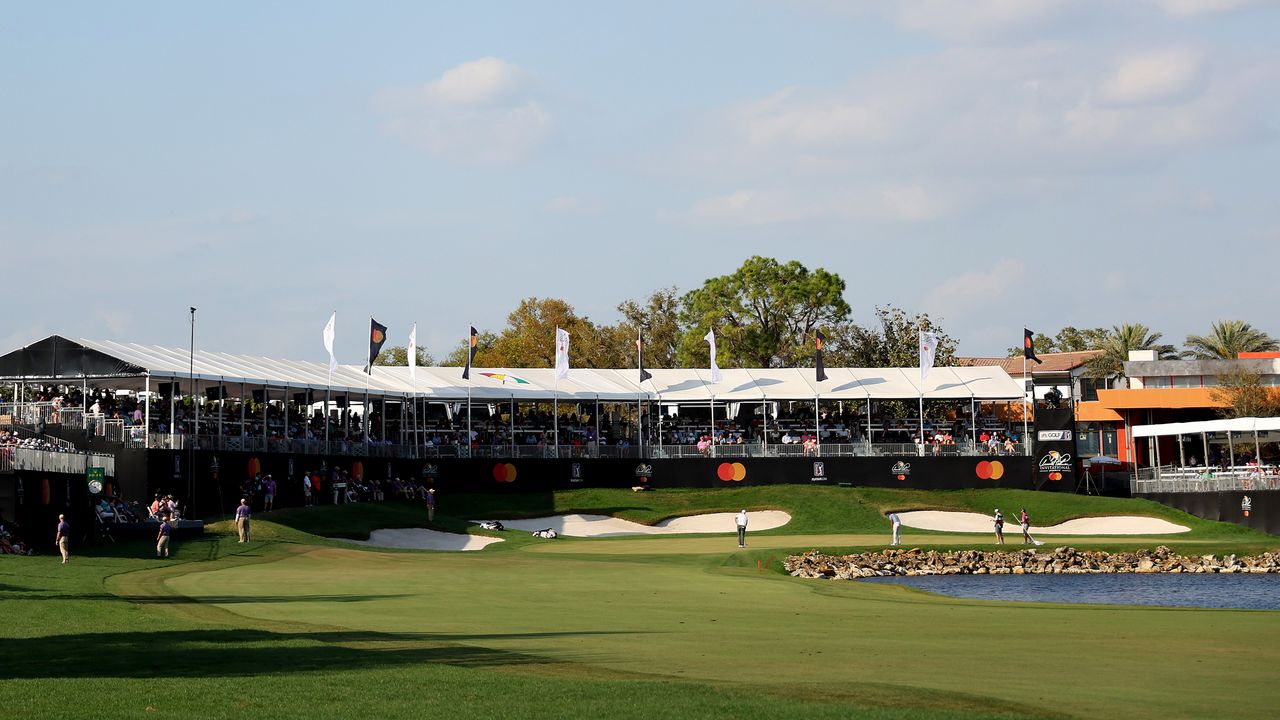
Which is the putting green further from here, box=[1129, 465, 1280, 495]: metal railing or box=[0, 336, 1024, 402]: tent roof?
box=[1129, 465, 1280, 495]: metal railing

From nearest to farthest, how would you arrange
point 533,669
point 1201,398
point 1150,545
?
1. point 533,669
2. point 1150,545
3. point 1201,398

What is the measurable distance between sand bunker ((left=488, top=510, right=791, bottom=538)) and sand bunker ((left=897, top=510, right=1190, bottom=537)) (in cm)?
601

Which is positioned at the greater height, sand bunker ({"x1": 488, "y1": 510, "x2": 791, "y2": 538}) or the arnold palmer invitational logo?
the arnold palmer invitational logo

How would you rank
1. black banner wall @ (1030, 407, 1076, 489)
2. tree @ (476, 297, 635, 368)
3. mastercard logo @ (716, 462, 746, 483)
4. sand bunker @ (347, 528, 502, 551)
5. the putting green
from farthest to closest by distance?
tree @ (476, 297, 635, 368), black banner wall @ (1030, 407, 1076, 489), mastercard logo @ (716, 462, 746, 483), sand bunker @ (347, 528, 502, 551), the putting green

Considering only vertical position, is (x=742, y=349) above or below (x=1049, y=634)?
above

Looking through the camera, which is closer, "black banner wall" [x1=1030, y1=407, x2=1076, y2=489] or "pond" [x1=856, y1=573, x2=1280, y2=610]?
"pond" [x1=856, y1=573, x2=1280, y2=610]

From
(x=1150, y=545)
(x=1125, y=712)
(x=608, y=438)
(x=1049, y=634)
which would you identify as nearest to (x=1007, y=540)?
(x=1150, y=545)

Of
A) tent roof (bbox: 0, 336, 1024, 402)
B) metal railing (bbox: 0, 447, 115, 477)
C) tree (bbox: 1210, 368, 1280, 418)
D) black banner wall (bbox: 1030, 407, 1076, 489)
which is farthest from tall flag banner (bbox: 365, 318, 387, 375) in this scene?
tree (bbox: 1210, 368, 1280, 418)

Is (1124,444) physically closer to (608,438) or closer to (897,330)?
(897,330)

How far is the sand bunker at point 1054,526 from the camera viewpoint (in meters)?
62.4

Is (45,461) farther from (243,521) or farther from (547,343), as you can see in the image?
(547,343)

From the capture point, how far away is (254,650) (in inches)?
800

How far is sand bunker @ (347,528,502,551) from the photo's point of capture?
53.8 meters

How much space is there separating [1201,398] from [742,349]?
2855cm
